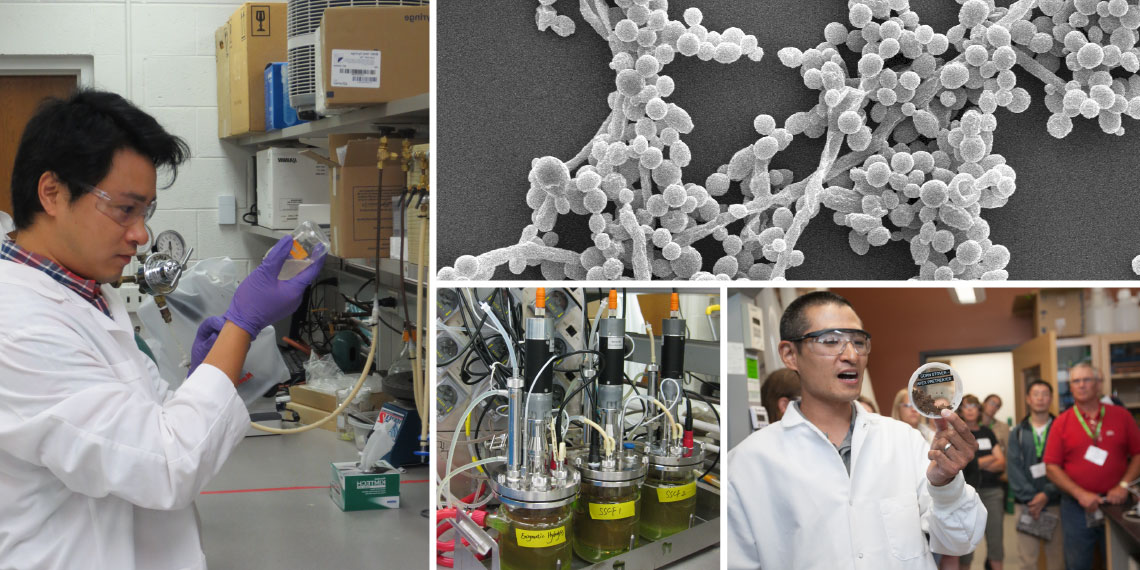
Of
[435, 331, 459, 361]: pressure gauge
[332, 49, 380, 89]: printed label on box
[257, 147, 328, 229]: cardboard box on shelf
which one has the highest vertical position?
[332, 49, 380, 89]: printed label on box

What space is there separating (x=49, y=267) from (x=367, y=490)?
0.97 meters

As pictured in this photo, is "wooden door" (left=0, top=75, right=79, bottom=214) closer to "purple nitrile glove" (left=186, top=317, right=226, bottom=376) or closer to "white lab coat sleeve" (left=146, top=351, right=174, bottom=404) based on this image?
"purple nitrile glove" (left=186, top=317, right=226, bottom=376)

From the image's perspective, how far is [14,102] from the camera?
159 inches

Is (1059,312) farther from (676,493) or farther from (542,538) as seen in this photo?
(542,538)

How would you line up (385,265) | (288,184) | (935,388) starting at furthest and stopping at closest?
(288,184) → (385,265) → (935,388)

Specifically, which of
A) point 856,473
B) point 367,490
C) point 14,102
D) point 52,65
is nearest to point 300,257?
point 367,490

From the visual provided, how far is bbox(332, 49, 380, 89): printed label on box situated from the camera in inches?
80.4

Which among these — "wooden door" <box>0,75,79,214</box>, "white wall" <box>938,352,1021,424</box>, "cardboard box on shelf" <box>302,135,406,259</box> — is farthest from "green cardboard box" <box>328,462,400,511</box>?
"wooden door" <box>0,75,79,214</box>

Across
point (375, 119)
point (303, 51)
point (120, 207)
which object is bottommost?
point (120, 207)

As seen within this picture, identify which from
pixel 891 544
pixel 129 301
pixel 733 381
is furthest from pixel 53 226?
pixel 129 301

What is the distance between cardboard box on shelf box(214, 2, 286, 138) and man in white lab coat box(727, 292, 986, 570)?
2860mm

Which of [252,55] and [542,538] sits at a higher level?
[252,55]

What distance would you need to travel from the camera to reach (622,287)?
133 cm

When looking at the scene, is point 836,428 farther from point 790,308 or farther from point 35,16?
point 35,16
